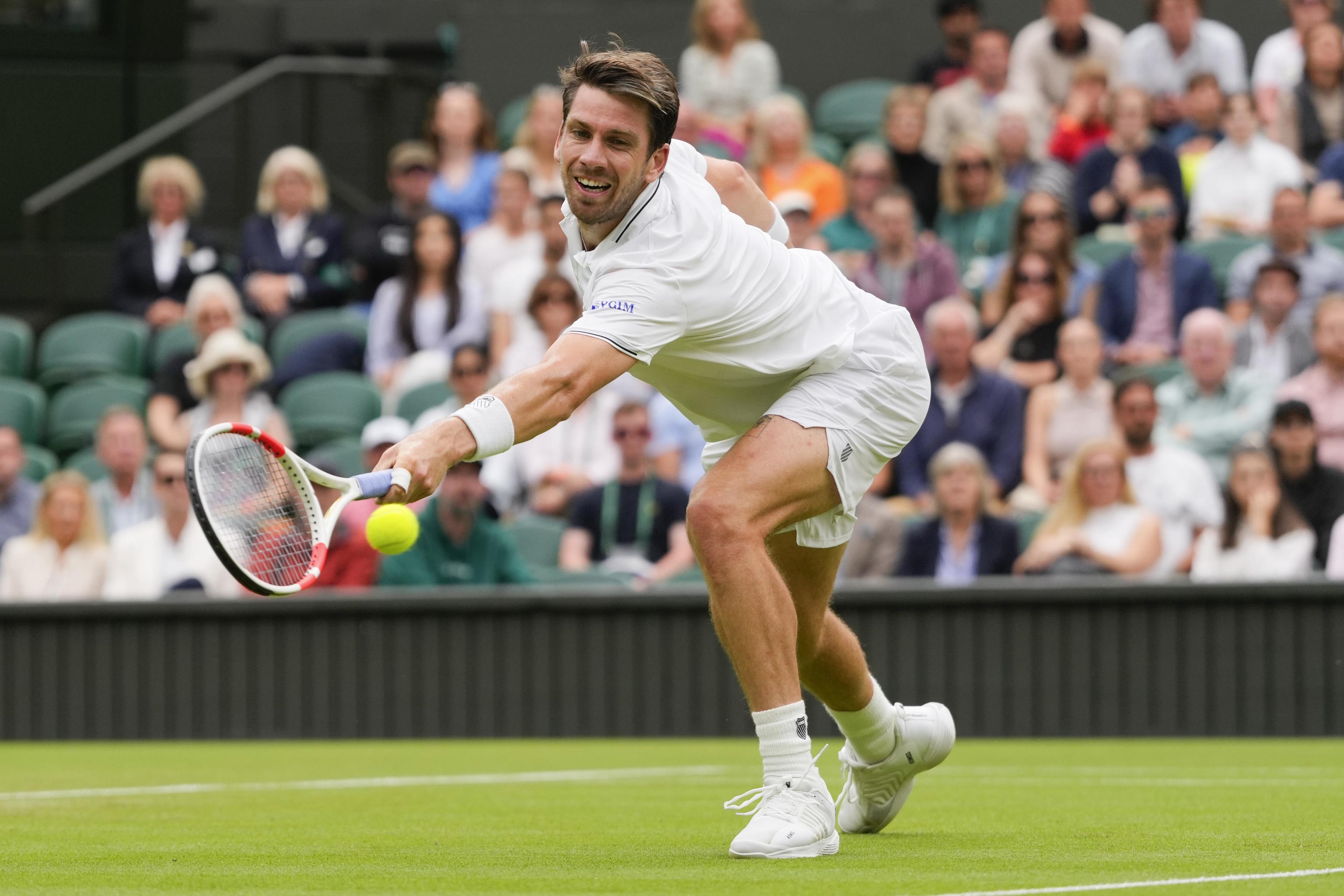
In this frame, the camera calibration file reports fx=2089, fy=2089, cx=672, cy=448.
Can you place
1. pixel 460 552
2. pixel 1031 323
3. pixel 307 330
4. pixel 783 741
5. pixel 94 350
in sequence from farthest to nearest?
pixel 94 350
pixel 307 330
pixel 1031 323
pixel 460 552
pixel 783 741

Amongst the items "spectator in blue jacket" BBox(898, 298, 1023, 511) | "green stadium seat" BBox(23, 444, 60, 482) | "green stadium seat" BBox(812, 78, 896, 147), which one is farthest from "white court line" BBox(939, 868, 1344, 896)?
"green stadium seat" BBox(812, 78, 896, 147)

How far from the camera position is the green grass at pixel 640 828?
428 centimetres

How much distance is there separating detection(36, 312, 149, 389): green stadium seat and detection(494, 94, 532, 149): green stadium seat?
3.07 metres

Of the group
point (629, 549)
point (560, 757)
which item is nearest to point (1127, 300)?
point (629, 549)

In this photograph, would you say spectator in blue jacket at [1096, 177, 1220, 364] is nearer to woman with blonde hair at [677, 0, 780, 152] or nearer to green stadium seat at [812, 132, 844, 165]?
green stadium seat at [812, 132, 844, 165]

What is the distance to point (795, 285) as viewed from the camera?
5.15 meters

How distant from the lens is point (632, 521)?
425 inches

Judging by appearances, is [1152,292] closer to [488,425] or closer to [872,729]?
[872,729]

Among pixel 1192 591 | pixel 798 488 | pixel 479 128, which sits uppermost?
pixel 479 128

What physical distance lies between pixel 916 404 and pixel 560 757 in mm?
4107

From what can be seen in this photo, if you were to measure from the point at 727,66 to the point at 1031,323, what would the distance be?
3.35 metres

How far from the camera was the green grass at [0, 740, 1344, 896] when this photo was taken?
14.0 feet

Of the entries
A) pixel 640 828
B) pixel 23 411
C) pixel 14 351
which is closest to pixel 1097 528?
pixel 640 828

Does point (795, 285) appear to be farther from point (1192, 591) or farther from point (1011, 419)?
point (1011, 419)
